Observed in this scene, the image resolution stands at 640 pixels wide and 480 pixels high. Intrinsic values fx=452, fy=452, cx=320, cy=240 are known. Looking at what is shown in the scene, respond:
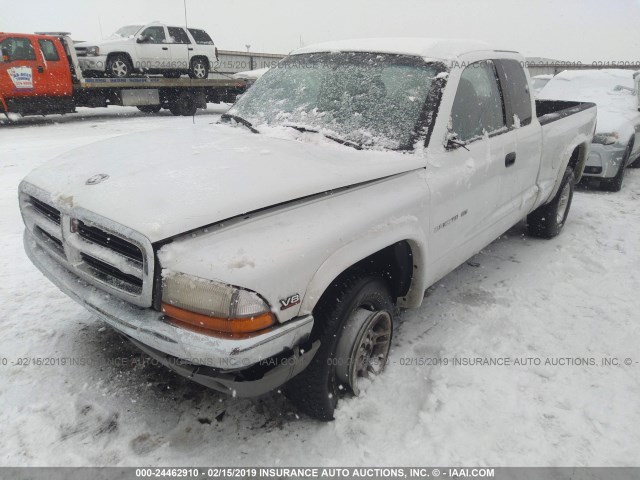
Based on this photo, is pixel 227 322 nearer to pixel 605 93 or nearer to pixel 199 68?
pixel 605 93

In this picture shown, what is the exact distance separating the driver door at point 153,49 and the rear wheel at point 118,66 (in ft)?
1.01

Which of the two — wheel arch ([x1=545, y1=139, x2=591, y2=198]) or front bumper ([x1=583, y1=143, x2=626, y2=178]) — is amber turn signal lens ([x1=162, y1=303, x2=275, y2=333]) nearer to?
wheel arch ([x1=545, y1=139, x2=591, y2=198])

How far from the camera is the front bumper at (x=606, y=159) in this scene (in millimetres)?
6461

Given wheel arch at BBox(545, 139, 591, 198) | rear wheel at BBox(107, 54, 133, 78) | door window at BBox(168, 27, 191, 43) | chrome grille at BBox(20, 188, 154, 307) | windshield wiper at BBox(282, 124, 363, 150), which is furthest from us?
door window at BBox(168, 27, 191, 43)

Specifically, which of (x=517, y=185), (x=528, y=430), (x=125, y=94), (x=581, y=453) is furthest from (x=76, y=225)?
(x=125, y=94)

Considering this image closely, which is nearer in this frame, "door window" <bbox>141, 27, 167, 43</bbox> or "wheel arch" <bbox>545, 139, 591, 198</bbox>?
"wheel arch" <bbox>545, 139, 591, 198</bbox>

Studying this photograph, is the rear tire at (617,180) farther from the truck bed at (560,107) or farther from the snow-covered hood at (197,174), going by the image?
the snow-covered hood at (197,174)

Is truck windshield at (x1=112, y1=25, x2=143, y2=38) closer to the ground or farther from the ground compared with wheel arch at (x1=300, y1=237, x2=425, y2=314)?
farther from the ground

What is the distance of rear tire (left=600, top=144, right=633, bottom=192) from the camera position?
660 centimetres

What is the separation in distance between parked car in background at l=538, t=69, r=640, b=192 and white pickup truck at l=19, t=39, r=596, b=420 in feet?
12.3

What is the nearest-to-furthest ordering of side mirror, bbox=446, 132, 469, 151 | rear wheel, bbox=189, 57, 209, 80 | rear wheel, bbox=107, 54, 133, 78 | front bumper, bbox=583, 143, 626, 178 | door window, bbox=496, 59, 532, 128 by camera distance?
1. side mirror, bbox=446, 132, 469, 151
2. door window, bbox=496, 59, 532, 128
3. front bumper, bbox=583, 143, 626, 178
4. rear wheel, bbox=107, 54, 133, 78
5. rear wheel, bbox=189, 57, 209, 80

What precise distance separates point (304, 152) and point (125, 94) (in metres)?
11.6

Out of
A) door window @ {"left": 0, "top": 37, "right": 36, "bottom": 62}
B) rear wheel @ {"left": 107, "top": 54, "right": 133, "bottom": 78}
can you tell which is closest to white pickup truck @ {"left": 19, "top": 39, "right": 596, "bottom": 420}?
door window @ {"left": 0, "top": 37, "right": 36, "bottom": 62}

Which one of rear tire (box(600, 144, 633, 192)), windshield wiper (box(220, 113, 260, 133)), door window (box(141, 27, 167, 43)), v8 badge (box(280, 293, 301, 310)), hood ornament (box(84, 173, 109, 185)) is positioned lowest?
rear tire (box(600, 144, 633, 192))
